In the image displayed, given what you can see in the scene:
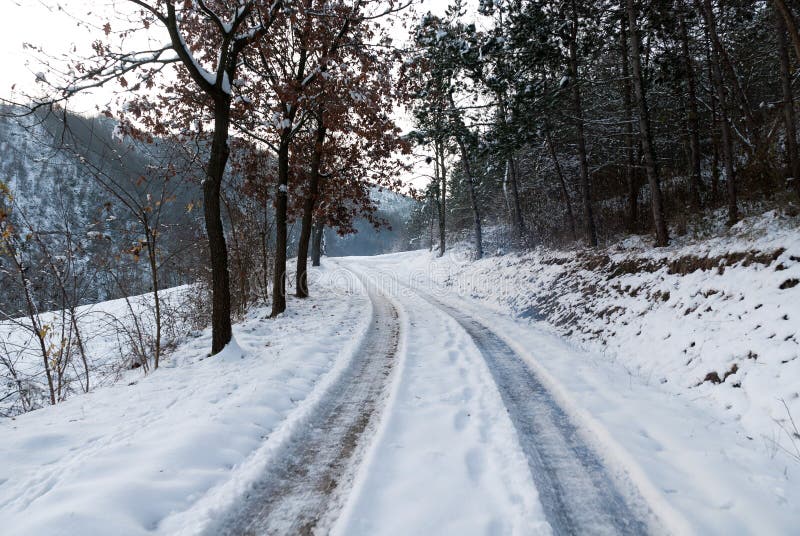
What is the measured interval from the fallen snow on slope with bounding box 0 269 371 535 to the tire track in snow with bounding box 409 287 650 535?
2.56m

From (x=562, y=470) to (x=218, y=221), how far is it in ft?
23.8

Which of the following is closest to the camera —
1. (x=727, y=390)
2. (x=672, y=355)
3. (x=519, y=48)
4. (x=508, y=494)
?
(x=508, y=494)

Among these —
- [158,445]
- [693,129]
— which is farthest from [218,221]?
[693,129]

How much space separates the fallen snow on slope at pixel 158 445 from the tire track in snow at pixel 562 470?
2559 millimetres

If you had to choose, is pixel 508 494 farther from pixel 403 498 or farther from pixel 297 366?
pixel 297 366

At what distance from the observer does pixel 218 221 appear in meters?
7.62

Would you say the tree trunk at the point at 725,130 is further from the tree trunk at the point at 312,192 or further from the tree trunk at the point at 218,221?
the tree trunk at the point at 218,221

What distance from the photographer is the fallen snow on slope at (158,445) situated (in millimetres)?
2738

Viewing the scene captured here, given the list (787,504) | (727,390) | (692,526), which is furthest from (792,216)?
(692,526)

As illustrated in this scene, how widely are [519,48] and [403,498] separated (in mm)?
12206

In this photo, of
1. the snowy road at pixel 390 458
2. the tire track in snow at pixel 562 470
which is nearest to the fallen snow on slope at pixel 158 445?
the snowy road at pixel 390 458

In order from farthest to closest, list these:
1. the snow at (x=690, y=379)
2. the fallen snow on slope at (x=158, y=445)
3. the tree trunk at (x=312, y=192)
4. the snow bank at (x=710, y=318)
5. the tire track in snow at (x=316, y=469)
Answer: the tree trunk at (x=312, y=192) → the snow bank at (x=710, y=318) → the snow at (x=690, y=379) → the tire track in snow at (x=316, y=469) → the fallen snow on slope at (x=158, y=445)

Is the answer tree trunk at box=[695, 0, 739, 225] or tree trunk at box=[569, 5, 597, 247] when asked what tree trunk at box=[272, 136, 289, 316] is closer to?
tree trunk at box=[569, 5, 597, 247]

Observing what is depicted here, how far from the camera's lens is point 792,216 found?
21.0 ft
